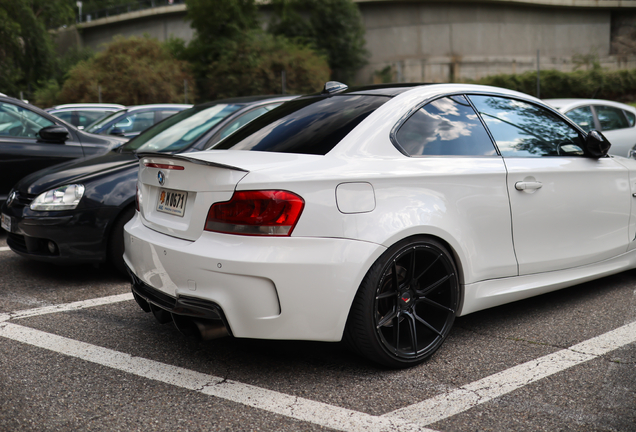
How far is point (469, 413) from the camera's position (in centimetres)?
264

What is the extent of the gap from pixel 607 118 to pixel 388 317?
26.6 ft

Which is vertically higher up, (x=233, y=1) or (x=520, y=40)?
(x=233, y=1)

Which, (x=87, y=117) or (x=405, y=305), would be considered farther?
(x=87, y=117)

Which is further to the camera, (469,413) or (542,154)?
(542,154)

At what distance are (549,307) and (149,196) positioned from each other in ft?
9.21

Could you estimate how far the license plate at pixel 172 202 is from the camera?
3043 millimetres

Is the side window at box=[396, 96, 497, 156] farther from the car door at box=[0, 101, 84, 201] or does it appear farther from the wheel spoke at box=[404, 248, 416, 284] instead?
the car door at box=[0, 101, 84, 201]

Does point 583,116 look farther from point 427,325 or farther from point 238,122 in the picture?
point 427,325

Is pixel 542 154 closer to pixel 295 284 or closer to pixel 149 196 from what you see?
pixel 295 284

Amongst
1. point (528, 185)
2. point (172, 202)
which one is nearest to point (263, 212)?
point (172, 202)

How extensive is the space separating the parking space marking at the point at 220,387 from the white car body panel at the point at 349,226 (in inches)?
12.2

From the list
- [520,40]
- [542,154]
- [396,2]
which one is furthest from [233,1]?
[542,154]

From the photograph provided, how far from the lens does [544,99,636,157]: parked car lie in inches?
361

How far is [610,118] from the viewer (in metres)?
9.63
